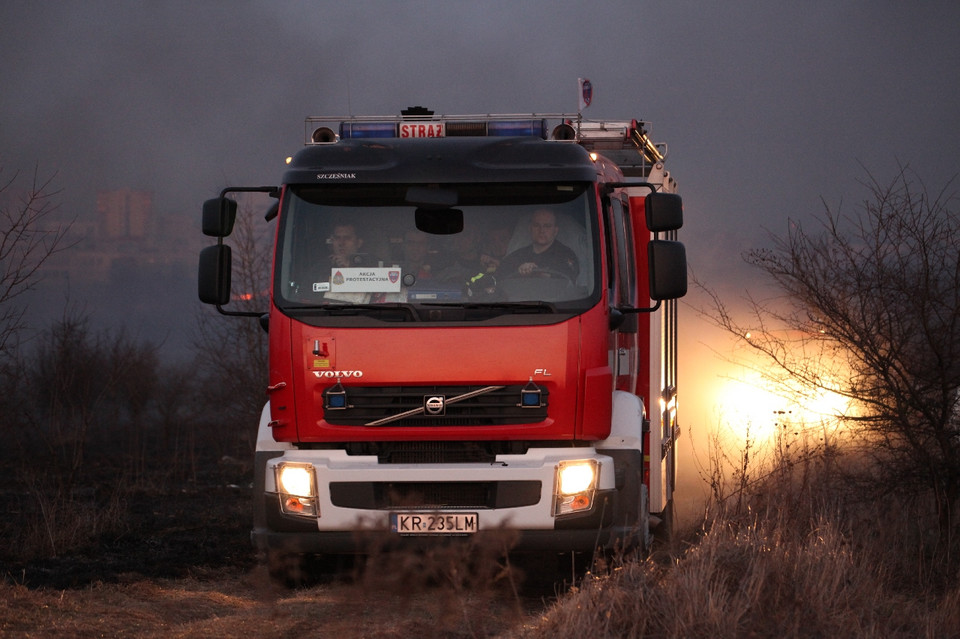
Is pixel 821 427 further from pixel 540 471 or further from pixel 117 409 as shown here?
pixel 117 409

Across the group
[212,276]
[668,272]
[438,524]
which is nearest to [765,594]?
[438,524]

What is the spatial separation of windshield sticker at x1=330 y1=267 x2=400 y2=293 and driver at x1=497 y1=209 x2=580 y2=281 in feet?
2.25

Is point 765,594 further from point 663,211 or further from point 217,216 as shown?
point 217,216

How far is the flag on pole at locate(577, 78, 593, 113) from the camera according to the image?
31.4ft

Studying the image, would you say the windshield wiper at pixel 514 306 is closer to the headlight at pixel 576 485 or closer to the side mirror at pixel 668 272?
the side mirror at pixel 668 272

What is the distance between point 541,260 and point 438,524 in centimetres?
177

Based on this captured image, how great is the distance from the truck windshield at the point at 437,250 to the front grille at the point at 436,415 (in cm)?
47

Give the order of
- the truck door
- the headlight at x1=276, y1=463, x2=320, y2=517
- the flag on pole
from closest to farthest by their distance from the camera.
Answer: the headlight at x1=276, y1=463, x2=320, y2=517 < the truck door < the flag on pole

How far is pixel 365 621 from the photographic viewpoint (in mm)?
6809

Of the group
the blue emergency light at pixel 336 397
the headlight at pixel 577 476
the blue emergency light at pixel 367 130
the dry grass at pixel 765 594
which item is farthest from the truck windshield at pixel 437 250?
the dry grass at pixel 765 594

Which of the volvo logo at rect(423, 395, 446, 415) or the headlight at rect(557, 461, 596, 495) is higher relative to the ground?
the volvo logo at rect(423, 395, 446, 415)

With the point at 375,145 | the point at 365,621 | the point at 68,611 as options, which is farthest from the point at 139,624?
the point at 375,145

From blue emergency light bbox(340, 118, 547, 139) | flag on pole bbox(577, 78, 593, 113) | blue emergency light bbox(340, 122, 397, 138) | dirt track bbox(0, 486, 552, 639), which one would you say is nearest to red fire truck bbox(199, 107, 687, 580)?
dirt track bbox(0, 486, 552, 639)

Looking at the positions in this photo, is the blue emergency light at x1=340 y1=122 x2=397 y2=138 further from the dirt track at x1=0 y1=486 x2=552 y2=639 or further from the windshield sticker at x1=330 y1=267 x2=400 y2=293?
the dirt track at x1=0 y1=486 x2=552 y2=639
